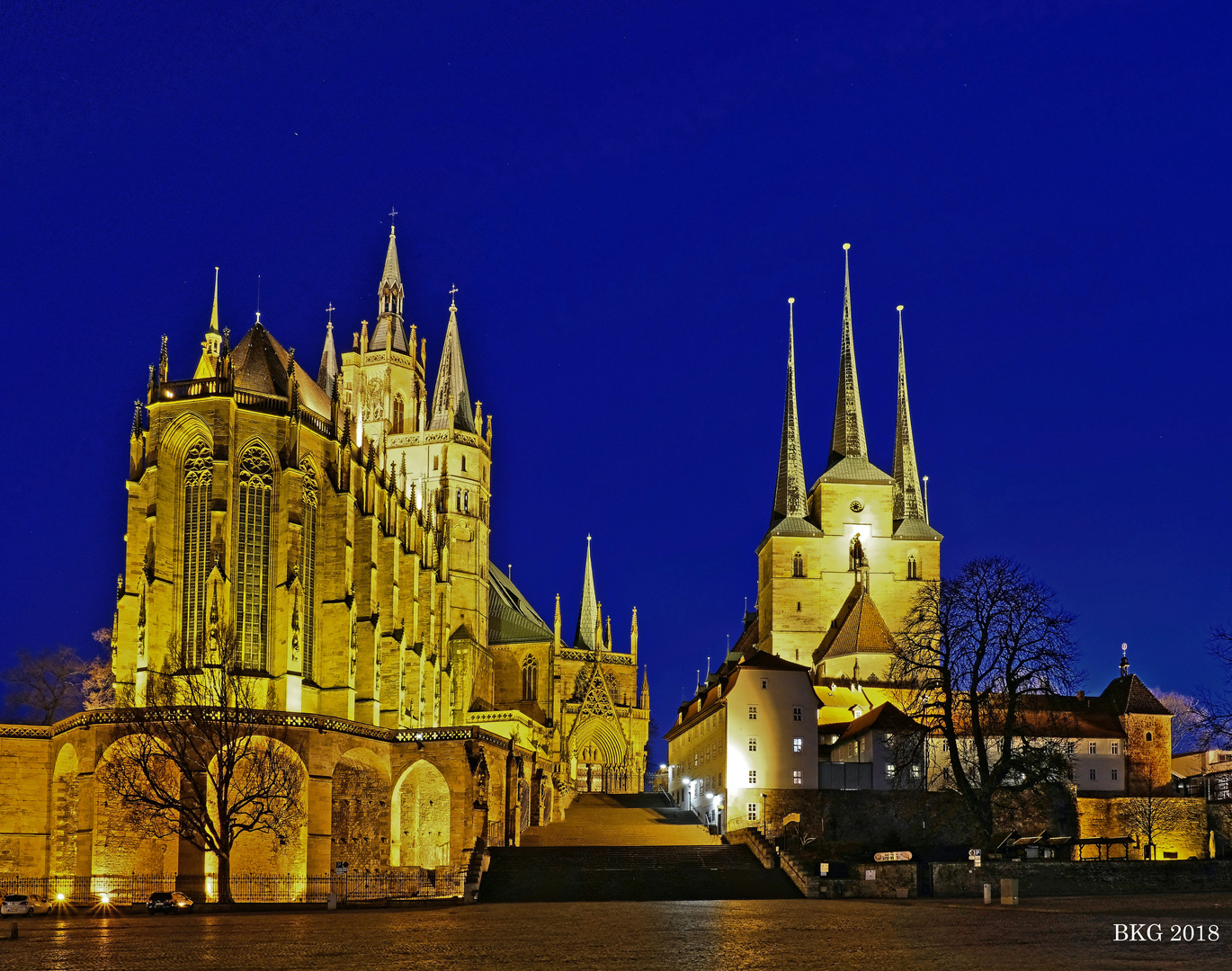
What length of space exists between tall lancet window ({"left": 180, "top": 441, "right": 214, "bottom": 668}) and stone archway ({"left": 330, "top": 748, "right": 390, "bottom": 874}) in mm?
7500

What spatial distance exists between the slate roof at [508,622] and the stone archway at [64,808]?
46.5m

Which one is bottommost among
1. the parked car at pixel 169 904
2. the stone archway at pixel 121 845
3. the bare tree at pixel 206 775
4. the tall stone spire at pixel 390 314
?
the parked car at pixel 169 904

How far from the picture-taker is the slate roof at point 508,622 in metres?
98.0

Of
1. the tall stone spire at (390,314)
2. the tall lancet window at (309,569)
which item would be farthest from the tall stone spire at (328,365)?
the tall lancet window at (309,569)

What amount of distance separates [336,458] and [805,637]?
39081 mm

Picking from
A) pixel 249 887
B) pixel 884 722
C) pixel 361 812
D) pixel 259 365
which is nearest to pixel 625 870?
pixel 361 812

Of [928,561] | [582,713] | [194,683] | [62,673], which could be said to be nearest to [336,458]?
[194,683]

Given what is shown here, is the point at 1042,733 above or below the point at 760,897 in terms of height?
above

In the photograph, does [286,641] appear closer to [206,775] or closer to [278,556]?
[278,556]

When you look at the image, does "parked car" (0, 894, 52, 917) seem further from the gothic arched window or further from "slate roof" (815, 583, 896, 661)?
the gothic arched window

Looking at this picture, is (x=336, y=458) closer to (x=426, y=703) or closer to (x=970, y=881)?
(x=426, y=703)

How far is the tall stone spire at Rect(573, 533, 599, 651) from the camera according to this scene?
105 m

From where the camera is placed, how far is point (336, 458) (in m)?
63.7

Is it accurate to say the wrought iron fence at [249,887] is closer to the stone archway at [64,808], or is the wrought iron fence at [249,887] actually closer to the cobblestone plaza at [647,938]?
the stone archway at [64,808]
